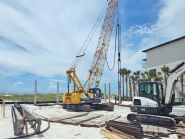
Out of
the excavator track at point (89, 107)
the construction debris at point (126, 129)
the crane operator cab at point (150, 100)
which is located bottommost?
the construction debris at point (126, 129)

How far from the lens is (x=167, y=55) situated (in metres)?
51.9

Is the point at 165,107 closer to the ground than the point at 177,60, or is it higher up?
closer to the ground

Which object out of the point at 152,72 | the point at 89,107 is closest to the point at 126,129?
the point at 89,107

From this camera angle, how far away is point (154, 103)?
16469mm

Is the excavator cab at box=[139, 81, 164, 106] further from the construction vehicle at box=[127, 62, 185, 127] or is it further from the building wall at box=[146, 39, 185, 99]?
the building wall at box=[146, 39, 185, 99]

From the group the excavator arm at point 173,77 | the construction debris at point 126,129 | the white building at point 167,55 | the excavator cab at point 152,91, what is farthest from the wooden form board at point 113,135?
the white building at point 167,55

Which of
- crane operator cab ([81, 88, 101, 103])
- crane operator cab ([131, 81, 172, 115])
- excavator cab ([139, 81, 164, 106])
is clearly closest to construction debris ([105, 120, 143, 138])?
crane operator cab ([131, 81, 172, 115])

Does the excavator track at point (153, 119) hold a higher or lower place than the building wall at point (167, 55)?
lower

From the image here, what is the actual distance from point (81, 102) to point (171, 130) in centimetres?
1530

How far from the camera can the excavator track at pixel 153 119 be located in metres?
→ 14.9

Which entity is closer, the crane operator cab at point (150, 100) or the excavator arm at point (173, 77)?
the excavator arm at point (173, 77)

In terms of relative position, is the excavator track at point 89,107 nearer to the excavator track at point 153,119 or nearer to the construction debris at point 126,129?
the excavator track at point 153,119

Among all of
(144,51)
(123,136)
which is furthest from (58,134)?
(144,51)

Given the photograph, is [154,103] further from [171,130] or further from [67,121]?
[67,121]
